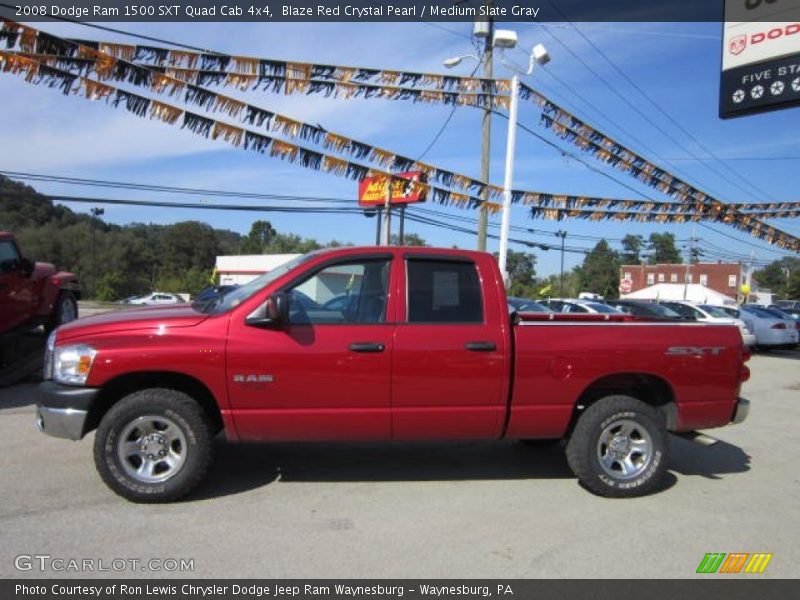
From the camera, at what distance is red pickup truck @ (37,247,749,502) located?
14.7 ft

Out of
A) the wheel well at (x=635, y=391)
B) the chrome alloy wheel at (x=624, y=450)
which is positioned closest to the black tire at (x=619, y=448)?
the chrome alloy wheel at (x=624, y=450)

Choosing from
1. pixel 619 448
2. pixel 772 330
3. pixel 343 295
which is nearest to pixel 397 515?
pixel 343 295

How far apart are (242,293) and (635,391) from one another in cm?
345

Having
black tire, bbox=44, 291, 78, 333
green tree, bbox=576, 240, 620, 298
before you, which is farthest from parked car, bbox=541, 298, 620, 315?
green tree, bbox=576, 240, 620, 298

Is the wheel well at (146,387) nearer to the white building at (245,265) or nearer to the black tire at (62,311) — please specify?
the black tire at (62,311)

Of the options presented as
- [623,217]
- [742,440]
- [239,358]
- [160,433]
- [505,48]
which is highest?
[505,48]

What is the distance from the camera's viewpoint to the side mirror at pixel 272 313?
14.5 ft

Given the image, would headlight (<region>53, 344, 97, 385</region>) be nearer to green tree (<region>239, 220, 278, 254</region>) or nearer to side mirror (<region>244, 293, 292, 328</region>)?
side mirror (<region>244, 293, 292, 328</region>)

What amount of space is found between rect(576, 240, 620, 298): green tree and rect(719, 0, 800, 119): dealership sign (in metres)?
97.7

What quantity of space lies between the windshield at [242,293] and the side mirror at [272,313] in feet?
0.66

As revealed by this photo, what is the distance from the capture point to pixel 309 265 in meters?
4.79

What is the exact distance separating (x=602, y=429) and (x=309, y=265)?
→ 8.77 ft
